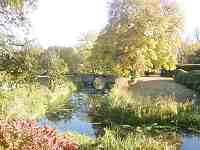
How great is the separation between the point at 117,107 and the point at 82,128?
2.38 meters

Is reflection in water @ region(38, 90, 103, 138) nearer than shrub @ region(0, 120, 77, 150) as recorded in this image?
No

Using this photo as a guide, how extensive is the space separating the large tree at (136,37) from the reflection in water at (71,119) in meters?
6.67

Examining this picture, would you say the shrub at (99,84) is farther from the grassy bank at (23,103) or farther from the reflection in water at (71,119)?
the reflection in water at (71,119)

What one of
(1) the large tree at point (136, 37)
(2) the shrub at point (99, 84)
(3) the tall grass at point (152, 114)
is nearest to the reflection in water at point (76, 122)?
(3) the tall grass at point (152, 114)

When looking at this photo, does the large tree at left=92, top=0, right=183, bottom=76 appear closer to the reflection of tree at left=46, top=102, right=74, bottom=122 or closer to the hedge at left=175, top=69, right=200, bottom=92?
the hedge at left=175, top=69, right=200, bottom=92

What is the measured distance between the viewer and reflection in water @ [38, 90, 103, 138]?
21706 mm

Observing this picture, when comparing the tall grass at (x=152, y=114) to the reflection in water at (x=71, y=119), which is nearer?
the tall grass at (x=152, y=114)

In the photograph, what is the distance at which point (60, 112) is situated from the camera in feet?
95.0

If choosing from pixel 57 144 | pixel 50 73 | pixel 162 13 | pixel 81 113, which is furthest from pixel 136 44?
pixel 57 144

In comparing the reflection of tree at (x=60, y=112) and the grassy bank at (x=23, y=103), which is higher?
the grassy bank at (x=23, y=103)

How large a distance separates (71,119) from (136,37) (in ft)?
43.5

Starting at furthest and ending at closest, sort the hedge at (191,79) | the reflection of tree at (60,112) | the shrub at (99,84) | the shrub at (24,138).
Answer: the shrub at (99,84), the hedge at (191,79), the reflection of tree at (60,112), the shrub at (24,138)

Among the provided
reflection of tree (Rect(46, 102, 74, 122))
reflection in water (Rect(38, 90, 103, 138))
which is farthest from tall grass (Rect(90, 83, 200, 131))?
reflection of tree (Rect(46, 102, 74, 122))

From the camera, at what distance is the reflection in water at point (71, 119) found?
21.7 meters
